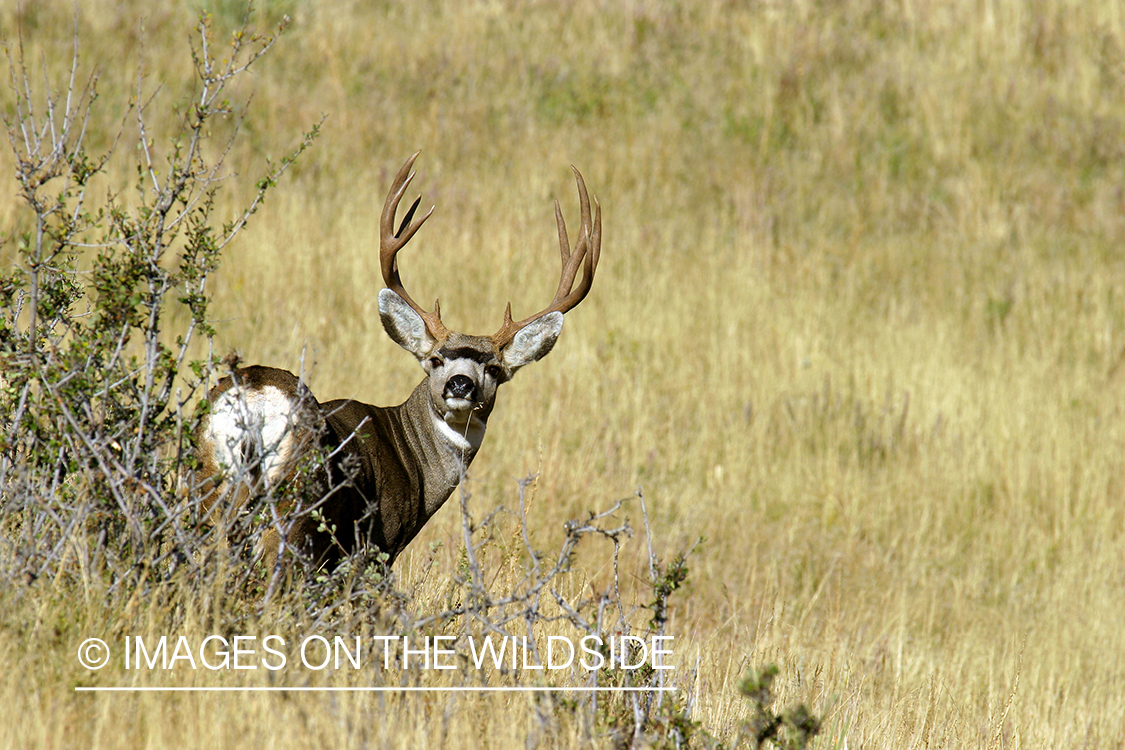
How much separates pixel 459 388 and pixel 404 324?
506 millimetres

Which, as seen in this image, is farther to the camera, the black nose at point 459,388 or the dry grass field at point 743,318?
the dry grass field at point 743,318

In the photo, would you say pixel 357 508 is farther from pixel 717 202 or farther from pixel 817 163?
pixel 817 163

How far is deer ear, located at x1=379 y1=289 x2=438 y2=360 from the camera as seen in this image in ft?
17.5

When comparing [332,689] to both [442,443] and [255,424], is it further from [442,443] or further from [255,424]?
[442,443]

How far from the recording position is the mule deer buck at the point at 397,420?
4.48 meters

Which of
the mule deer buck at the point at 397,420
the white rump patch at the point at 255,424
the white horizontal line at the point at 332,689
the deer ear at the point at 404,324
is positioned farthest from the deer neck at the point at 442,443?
the white horizontal line at the point at 332,689

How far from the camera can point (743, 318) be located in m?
9.80

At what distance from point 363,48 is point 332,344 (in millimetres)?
6029

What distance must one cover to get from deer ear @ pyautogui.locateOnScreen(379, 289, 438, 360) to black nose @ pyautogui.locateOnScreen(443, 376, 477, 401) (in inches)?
15.7

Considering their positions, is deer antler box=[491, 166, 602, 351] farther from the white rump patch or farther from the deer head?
the white rump patch

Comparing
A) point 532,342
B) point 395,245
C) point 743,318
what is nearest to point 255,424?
point 395,245

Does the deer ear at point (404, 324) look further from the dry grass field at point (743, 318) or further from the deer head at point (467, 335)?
the dry grass field at point (743, 318)

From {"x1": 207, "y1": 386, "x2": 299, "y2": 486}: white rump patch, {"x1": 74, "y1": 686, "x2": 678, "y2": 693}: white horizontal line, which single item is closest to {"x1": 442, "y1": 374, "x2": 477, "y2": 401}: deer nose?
{"x1": 207, "y1": 386, "x2": 299, "y2": 486}: white rump patch

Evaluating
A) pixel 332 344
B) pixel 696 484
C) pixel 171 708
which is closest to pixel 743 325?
pixel 696 484
